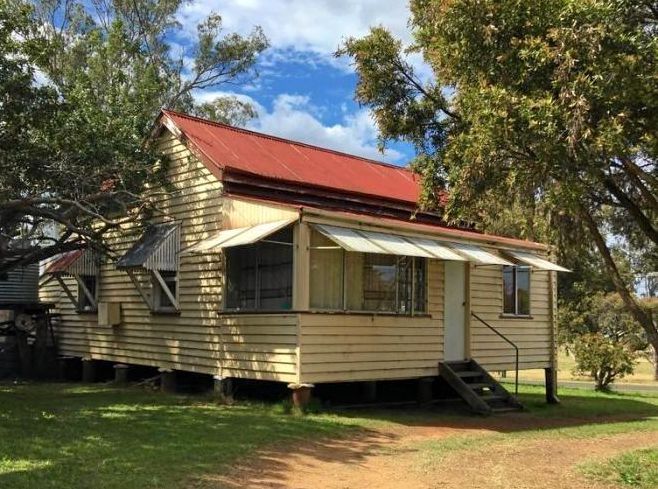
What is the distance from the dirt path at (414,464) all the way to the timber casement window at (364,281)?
2.76 m

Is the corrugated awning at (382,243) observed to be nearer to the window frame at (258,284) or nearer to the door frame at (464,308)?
the window frame at (258,284)

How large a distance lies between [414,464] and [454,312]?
674cm

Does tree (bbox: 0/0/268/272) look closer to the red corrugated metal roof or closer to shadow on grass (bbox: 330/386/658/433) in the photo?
the red corrugated metal roof

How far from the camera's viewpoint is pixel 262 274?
13984 mm

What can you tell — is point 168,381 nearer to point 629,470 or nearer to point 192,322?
point 192,322

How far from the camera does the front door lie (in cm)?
1559

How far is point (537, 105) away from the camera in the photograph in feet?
27.8

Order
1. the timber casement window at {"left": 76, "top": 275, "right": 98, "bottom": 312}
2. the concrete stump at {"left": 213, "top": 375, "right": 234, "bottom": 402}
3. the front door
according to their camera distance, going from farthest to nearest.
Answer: the timber casement window at {"left": 76, "top": 275, "right": 98, "bottom": 312} < the front door < the concrete stump at {"left": 213, "top": 375, "right": 234, "bottom": 402}

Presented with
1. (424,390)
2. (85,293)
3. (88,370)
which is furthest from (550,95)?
(88,370)

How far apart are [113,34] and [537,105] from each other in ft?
54.9

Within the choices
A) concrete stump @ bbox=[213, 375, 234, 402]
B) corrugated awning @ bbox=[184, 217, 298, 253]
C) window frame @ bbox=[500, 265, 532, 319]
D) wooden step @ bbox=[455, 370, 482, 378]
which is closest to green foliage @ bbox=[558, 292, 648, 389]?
window frame @ bbox=[500, 265, 532, 319]

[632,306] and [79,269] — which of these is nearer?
[632,306]

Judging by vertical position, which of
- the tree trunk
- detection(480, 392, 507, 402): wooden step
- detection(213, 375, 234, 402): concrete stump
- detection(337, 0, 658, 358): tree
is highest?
detection(337, 0, 658, 358): tree

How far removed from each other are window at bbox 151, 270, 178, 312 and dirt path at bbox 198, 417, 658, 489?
6133mm
